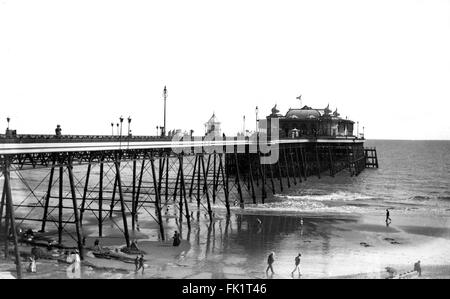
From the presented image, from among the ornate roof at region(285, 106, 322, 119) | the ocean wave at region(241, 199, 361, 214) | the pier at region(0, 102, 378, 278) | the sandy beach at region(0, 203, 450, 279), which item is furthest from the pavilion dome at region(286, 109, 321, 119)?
the sandy beach at region(0, 203, 450, 279)

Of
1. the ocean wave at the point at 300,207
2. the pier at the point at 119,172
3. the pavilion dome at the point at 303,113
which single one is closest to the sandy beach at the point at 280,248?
the pier at the point at 119,172

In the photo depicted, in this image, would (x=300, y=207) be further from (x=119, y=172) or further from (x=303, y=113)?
(x=303, y=113)

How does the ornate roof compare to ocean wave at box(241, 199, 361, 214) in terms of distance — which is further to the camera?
the ornate roof

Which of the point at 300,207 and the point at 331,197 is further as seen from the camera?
the point at 331,197

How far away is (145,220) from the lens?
3148 cm

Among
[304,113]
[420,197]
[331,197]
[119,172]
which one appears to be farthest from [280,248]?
[304,113]

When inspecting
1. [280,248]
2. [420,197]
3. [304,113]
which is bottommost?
[420,197]

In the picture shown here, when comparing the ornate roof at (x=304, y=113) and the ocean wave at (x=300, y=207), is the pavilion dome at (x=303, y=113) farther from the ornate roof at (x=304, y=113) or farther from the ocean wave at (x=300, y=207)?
the ocean wave at (x=300, y=207)

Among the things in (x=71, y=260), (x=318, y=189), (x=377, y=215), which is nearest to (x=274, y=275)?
(x=71, y=260)

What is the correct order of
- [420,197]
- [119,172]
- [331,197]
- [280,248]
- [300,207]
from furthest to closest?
[420,197]
[331,197]
[300,207]
[280,248]
[119,172]

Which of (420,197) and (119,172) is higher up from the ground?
(119,172)

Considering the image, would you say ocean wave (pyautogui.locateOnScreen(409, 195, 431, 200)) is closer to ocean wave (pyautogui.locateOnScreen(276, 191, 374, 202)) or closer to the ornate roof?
ocean wave (pyautogui.locateOnScreen(276, 191, 374, 202))
